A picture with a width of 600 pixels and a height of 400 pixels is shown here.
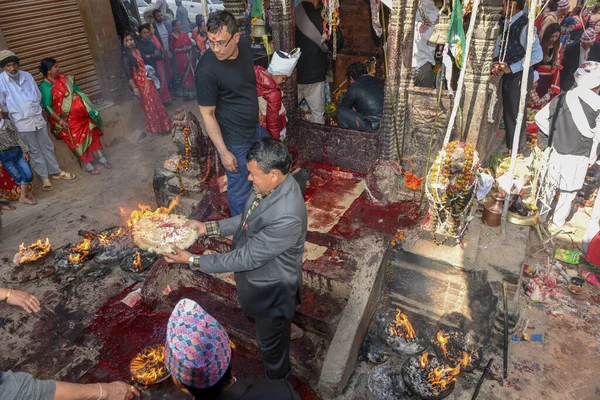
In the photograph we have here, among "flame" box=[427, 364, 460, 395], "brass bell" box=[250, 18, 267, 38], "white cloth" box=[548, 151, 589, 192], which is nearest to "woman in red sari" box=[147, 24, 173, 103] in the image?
"brass bell" box=[250, 18, 267, 38]

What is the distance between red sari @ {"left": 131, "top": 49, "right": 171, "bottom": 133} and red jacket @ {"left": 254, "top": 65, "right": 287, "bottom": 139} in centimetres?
584

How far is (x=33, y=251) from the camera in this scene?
6.41 m

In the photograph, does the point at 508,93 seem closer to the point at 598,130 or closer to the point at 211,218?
the point at 598,130

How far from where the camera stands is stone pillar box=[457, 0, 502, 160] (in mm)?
5148

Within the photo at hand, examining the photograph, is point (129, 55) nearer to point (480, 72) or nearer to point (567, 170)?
point (480, 72)

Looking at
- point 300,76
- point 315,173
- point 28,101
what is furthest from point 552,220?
point 28,101

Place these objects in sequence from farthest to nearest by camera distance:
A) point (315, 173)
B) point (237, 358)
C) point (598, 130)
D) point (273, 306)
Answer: point (315, 173), point (598, 130), point (237, 358), point (273, 306)

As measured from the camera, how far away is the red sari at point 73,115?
831 centimetres

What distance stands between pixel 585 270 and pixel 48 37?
1159cm

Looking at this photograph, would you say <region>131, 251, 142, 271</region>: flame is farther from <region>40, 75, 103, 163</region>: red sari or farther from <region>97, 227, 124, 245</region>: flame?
<region>40, 75, 103, 163</region>: red sari

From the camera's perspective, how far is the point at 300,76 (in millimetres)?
7855

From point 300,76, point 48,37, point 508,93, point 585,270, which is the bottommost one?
point 585,270

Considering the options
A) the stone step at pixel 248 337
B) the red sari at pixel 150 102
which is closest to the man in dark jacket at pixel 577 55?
the stone step at pixel 248 337

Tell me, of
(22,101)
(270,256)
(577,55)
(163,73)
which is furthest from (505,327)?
(163,73)
